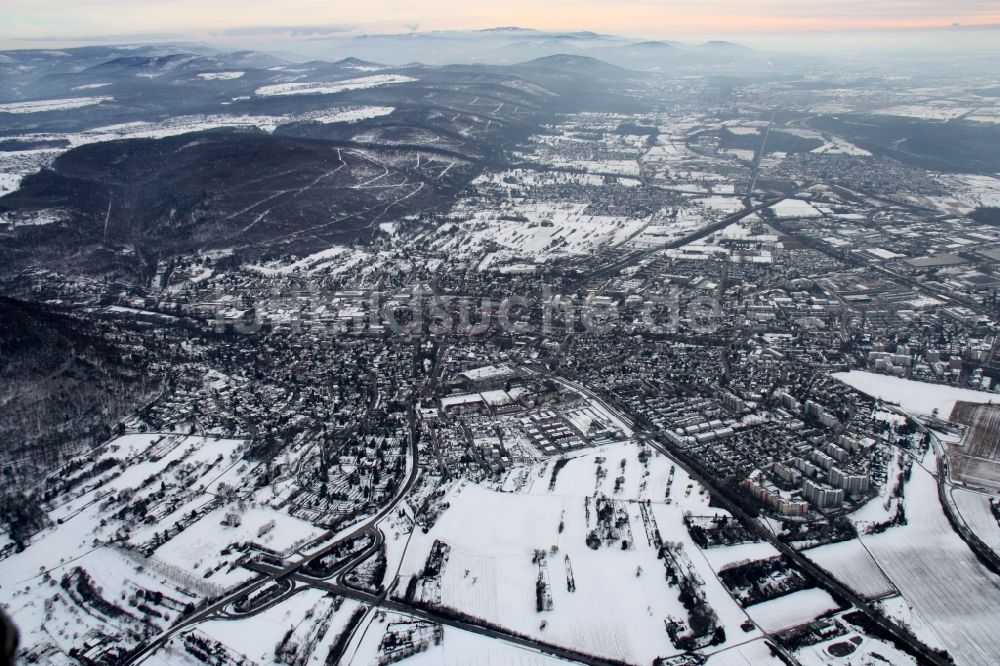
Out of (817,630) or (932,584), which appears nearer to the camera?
(817,630)

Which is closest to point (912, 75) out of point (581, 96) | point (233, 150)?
point (581, 96)

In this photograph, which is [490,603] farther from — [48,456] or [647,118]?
[647,118]

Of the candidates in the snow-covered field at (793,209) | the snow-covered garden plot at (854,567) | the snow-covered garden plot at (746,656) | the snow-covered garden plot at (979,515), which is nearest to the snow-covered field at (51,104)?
the snow-covered field at (793,209)

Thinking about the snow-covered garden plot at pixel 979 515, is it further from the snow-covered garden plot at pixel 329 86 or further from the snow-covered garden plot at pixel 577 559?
the snow-covered garden plot at pixel 329 86

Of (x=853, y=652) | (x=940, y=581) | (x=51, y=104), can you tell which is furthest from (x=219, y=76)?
(x=853, y=652)

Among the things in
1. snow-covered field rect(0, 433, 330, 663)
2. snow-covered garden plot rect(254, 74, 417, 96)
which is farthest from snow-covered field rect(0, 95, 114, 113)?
snow-covered field rect(0, 433, 330, 663)

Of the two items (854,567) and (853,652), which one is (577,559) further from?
(854,567)

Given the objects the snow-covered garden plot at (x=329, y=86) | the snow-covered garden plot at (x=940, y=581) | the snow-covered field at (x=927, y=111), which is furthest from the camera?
the snow-covered garden plot at (x=329, y=86)
